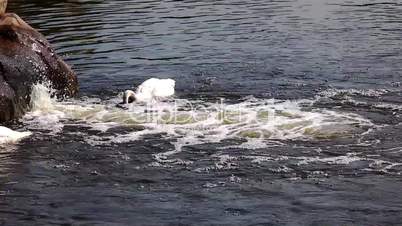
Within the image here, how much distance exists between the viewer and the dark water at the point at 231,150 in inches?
381

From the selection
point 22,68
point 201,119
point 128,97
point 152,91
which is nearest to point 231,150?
point 201,119

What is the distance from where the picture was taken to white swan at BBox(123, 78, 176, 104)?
16.2 meters

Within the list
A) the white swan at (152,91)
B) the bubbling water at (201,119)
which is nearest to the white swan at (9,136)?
the bubbling water at (201,119)

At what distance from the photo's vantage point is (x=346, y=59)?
19.7m

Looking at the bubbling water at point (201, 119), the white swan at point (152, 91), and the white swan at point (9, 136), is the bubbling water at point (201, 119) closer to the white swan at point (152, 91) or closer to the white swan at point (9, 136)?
the white swan at point (152, 91)

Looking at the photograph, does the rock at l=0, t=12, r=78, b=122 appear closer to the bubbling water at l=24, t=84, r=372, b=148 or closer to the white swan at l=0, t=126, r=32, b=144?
the bubbling water at l=24, t=84, r=372, b=148

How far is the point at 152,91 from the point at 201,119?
8.28ft

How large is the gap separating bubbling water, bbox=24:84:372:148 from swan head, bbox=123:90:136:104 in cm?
22

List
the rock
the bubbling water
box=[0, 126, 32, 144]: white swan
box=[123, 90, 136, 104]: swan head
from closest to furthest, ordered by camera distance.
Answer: the bubbling water → box=[0, 126, 32, 144]: white swan → the rock → box=[123, 90, 136, 104]: swan head

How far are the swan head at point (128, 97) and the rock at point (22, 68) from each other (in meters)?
1.90

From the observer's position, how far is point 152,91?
54.4 feet

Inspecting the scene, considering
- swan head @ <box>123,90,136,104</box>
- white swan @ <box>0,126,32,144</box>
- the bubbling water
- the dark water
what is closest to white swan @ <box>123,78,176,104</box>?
swan head @ <box>123,90,136,104</box>

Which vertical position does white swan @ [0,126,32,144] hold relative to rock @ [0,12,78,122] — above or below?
below

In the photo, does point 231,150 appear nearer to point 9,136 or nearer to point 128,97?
point 9,136
